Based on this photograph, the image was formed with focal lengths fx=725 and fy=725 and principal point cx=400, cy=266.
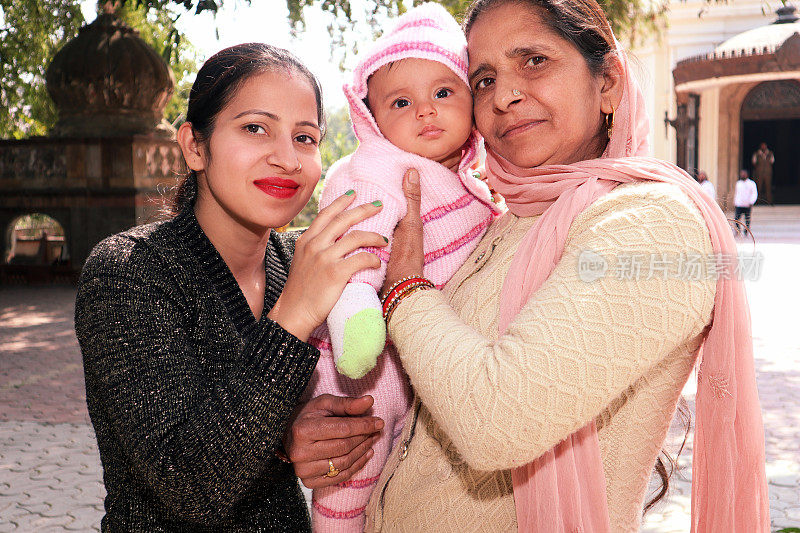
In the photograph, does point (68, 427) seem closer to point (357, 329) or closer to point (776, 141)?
point (357, 329)

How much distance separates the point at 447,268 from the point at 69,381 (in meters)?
6.07

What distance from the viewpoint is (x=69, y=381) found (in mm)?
Result: 7176

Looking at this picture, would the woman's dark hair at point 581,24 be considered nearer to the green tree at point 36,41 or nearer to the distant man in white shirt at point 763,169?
the green tree at point 36,41

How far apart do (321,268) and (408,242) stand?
1.01ft

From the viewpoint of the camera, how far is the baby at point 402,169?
2.24m

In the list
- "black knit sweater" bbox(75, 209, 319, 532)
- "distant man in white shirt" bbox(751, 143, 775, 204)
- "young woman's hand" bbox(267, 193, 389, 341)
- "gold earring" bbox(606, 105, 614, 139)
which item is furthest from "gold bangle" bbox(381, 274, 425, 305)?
"distant man in white shirt" bbox(751, 143, 775, 204)

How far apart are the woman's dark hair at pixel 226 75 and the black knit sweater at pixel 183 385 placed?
1.19 feet

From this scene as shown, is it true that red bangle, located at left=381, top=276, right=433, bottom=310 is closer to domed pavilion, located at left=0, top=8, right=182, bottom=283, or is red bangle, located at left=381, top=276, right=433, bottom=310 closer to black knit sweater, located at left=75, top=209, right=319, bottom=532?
black knit sweater, located at left=75, top=209, right=319, bottom=532

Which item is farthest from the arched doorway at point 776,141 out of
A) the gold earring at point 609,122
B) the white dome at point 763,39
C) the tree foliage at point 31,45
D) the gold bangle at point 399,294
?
the gold bangle at point 399,294

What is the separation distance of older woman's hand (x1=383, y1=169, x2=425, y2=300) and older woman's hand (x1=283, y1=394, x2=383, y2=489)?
1.33 feet

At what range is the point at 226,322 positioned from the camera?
6.68 ft

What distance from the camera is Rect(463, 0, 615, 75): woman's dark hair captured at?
187 centimetres

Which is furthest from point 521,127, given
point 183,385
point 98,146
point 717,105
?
point 717,105

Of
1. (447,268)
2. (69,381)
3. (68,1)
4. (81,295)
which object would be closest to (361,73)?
(447,268)
